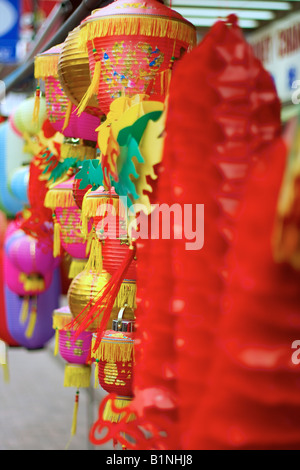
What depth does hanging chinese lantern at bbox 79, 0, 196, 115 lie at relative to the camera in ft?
3.73

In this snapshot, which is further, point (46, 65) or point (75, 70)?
point (46, 65)

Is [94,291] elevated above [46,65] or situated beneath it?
situated beneath

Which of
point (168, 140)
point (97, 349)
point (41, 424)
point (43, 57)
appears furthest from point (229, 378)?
point (41, 424)

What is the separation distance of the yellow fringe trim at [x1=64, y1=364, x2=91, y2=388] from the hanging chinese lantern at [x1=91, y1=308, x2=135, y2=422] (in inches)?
20.7

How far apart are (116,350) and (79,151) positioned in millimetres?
611

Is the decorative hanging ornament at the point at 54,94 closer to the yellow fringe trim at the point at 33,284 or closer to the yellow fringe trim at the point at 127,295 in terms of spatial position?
the yellow fringe trim at the point at 127,295

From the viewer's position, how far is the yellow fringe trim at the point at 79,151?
1692 mm

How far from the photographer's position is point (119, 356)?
1.26 metres

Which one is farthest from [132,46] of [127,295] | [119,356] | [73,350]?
[73,350]

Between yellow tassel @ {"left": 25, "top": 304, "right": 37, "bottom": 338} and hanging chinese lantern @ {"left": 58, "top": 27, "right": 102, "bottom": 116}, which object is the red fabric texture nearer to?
hanging chinese lantern @ {"left": 58, "top": 27, "right": 102, "bottom": 116}

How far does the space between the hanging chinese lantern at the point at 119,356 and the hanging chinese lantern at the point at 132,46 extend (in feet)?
1.32

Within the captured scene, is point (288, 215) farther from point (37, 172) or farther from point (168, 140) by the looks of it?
point (37, 172)

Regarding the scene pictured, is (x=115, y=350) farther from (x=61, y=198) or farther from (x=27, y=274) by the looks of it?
(x=27, y=274)

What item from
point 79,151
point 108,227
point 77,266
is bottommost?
point 77,266
